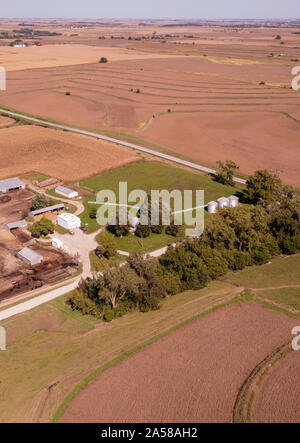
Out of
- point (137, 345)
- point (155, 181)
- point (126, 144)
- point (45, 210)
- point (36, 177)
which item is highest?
point (126, 144)

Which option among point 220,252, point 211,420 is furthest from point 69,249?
point 211,420

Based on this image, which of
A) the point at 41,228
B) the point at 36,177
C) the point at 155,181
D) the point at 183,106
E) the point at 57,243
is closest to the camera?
the point at 57,243

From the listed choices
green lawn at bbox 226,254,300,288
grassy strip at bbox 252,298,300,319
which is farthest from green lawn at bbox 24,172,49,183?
grassy strip at bbox 252,298,300,319

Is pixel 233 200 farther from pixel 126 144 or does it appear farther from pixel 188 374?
pixel 188 374

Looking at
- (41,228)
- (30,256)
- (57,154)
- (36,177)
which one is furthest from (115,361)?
(57,154)

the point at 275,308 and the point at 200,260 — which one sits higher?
the point at 200,260

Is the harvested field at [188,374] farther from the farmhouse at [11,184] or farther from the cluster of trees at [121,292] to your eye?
the farmhouse at [11,184]
